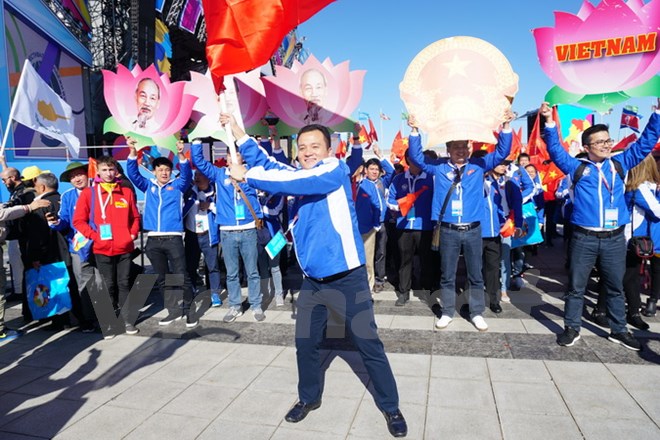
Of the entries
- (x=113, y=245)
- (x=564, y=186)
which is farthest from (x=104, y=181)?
(x=564, y=186)

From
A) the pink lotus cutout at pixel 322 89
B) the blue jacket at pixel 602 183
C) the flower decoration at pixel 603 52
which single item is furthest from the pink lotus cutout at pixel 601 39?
the pink lotus cutout at pixel 322 89

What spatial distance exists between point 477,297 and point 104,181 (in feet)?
13.7

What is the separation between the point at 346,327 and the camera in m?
2.91

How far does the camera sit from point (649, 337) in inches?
167

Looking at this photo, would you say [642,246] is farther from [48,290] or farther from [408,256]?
[48,290]

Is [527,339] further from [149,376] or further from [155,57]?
[155,57]

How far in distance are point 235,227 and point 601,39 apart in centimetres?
403

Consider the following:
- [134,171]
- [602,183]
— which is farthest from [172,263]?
[602,183]

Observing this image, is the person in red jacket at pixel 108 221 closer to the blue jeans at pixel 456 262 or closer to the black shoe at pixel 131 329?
the black shoe at pixel 131 329

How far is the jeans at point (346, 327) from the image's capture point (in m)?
2.82

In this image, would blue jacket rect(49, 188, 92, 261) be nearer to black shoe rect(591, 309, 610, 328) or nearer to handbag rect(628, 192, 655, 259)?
black shoe rect(591, 309, 610, 328)

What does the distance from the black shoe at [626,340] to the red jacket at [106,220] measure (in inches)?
196

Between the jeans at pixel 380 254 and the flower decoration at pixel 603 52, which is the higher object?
the flower decoration at pixel 603 52

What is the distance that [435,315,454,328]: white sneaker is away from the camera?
4.73 metres
